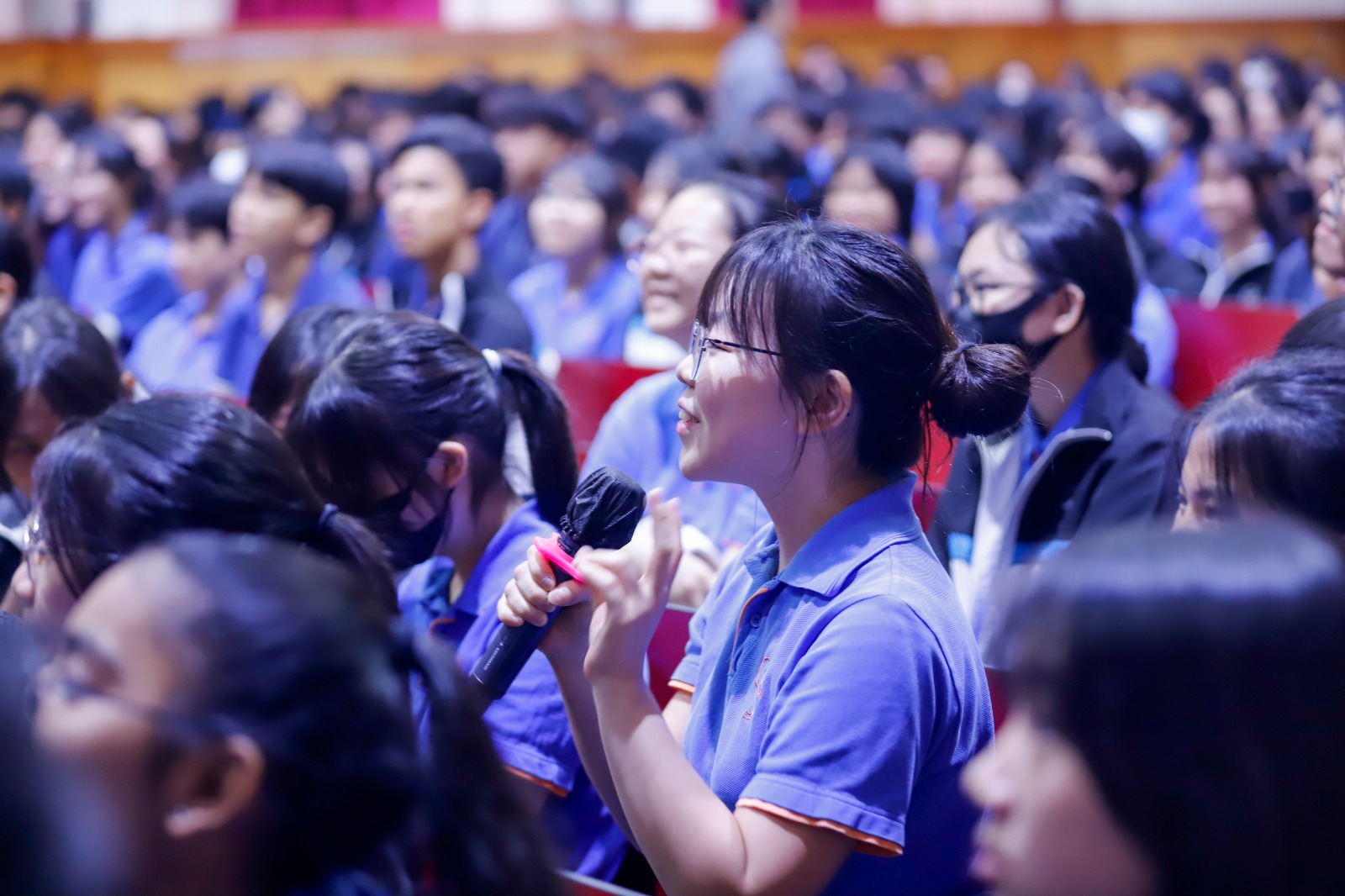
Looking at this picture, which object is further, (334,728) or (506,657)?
(506,657)

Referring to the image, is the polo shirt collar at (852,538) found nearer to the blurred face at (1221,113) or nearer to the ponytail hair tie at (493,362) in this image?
the ponytail hair tie at (493,362)

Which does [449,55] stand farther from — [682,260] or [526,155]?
[682,260]

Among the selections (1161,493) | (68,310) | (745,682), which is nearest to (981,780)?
(745,682)

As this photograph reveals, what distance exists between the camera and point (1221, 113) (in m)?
8.07

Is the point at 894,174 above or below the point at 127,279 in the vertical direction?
above

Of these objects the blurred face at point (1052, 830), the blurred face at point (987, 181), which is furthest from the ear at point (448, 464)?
the blurred face at point (987, 181)

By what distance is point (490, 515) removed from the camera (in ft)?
5.82

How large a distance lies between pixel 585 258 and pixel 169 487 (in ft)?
10.7

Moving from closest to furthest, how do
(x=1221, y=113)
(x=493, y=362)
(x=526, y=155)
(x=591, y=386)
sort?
(x=493, y=362) → (x=591, y=386) → (x=526, y=155) → (x=1221, y=113)

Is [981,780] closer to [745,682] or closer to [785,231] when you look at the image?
[745,682]

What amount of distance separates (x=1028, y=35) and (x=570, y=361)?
10.0 meters

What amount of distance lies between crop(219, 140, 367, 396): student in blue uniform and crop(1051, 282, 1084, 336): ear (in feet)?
7.68

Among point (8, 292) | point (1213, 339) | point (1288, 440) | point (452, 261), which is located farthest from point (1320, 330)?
point (452, 261)

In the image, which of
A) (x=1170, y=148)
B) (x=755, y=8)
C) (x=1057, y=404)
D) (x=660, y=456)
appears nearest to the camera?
(x=1057, y=404)
